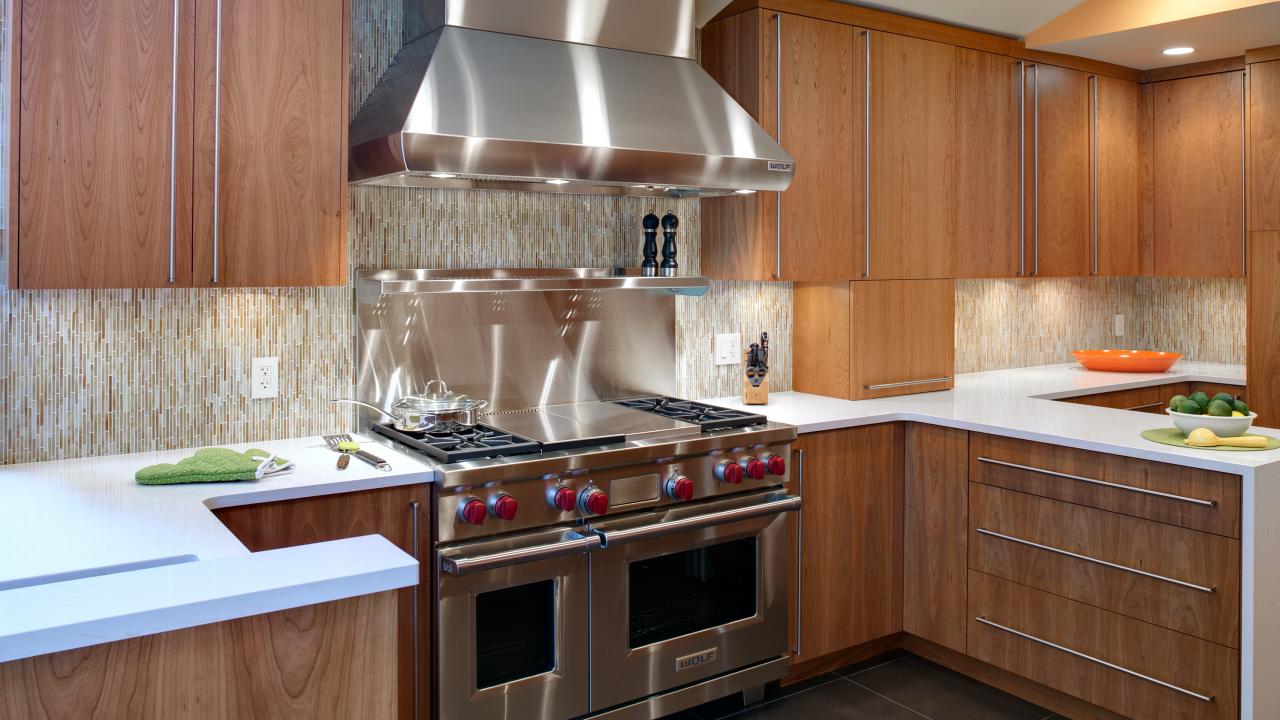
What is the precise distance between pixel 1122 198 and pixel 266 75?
377 cm

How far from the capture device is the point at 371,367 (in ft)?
9.63

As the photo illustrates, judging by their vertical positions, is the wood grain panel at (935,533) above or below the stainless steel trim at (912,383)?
below

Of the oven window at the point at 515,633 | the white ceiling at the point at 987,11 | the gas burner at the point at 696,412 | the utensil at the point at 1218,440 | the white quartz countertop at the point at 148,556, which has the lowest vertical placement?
the oven window at the point at 515,633

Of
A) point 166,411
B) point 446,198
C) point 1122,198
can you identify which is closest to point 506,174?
point 446,198

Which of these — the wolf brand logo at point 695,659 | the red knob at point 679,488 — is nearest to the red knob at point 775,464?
the red knob at point 679,488

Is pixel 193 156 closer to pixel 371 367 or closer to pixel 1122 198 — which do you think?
pixel 371 367

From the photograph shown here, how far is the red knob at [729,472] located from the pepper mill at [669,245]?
2.59ft

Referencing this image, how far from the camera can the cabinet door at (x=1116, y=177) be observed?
4395 millimetres

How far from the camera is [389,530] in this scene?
7.89ft

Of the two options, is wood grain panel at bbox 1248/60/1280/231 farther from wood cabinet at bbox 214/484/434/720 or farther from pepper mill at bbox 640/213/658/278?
wood cabinet at bbox 214/484/434/720

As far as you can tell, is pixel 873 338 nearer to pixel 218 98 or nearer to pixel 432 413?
pixel 432 413

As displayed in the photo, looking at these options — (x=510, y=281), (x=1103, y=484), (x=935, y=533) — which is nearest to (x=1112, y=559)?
(x=1103, y=484)

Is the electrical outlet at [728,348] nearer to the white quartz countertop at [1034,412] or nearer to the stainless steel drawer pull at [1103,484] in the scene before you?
the white quartz countertop at [1034,412]

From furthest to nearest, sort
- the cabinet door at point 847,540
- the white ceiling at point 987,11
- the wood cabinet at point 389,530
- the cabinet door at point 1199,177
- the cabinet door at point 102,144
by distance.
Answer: the cabinet door at point 1199,177, the white ceiling at point 987,11, the cabinet door at point 847,540, the wood cabinet at point 389,530, the cabinet door at point 102,144
